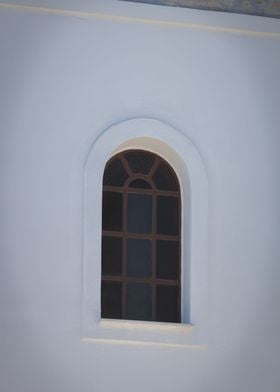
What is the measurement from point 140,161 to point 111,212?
466 millimetres

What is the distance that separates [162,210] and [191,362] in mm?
1182

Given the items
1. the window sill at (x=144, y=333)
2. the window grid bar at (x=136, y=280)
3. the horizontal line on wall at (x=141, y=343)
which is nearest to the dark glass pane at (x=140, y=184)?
the window grid bar at (x=136, y=280)

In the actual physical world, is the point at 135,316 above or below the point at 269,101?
below

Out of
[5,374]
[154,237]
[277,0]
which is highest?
[277,0]

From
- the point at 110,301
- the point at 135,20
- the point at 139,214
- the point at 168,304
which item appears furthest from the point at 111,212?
the point at 135,20

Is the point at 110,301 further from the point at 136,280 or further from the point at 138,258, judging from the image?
the point at 138,258

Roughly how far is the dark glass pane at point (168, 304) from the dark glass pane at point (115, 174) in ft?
2.71

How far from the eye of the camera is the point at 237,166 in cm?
1274

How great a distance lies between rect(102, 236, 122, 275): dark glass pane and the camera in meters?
12.5

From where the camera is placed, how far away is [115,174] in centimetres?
1273

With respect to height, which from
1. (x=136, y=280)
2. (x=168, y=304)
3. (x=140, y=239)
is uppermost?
(x=140, y=239)

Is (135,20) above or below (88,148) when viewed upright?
above

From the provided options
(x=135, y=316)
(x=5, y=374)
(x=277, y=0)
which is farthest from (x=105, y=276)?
(x=277, y=0)

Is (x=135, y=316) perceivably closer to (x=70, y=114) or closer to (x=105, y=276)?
(x=105, y=276)
